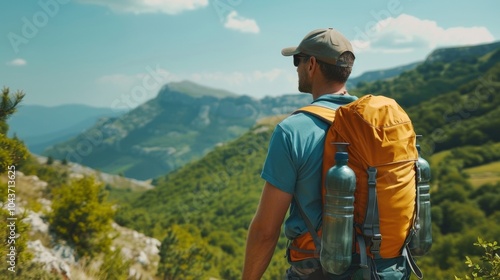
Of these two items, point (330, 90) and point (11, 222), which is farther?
point (11, 222)

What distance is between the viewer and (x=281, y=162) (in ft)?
8.23

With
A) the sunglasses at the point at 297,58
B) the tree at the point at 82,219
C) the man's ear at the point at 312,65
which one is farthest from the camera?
the tree at the point at 82,219

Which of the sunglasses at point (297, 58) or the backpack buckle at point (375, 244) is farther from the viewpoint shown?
the sunglasses at point (297, 58)

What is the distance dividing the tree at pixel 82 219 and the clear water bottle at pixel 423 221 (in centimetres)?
1457

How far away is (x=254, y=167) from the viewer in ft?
548

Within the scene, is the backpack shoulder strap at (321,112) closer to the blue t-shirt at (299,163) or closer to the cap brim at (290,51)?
the blue t-shirt at (299,163)

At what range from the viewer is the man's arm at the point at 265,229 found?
2.56m

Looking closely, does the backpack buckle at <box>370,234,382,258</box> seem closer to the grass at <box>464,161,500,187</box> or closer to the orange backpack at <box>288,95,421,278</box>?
the orange backpack at <box>288,95,421,278</box>

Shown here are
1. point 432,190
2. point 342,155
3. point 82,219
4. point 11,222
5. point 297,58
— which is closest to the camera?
point 342,155

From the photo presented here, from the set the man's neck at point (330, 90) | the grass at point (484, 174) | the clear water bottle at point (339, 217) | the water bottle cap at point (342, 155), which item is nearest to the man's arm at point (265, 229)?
the clear water bottle at point (339, 217)

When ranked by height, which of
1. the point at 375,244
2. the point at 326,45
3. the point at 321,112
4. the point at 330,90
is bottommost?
the point at 375,244

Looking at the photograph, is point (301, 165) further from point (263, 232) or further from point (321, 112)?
point (263, 232)

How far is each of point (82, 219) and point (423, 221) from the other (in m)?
15.4

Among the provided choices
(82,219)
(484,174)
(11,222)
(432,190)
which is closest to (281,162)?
(11,222)
